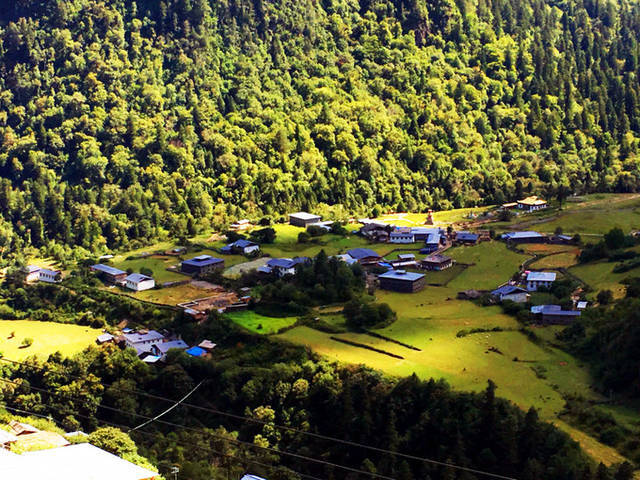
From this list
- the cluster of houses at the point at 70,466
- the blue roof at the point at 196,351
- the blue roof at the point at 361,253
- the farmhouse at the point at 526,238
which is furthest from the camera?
the farmhouse at the point at 526,238

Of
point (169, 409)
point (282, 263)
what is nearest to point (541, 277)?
point (282, 263)

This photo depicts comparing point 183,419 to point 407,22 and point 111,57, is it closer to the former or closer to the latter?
point 111,57

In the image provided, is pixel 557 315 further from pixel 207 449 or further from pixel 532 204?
pixel 532 204

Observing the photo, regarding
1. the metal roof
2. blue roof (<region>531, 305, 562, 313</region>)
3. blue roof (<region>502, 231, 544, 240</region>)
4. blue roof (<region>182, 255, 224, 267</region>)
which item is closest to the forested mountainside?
blue roof (<region>182, 255, 224, 267</region>)

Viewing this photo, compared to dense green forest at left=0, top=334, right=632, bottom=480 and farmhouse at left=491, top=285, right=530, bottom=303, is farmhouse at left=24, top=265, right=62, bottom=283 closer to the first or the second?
dense green forest at left=0, top=334, right=632, bottom=480

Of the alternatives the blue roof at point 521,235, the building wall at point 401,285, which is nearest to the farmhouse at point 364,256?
the building wall at point 401,285

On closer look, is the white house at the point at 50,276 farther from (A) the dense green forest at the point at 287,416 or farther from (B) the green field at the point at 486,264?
(B) the green field at the point at 486,264

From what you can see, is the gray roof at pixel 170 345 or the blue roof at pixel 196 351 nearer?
the blue roof at pixel 196 351
